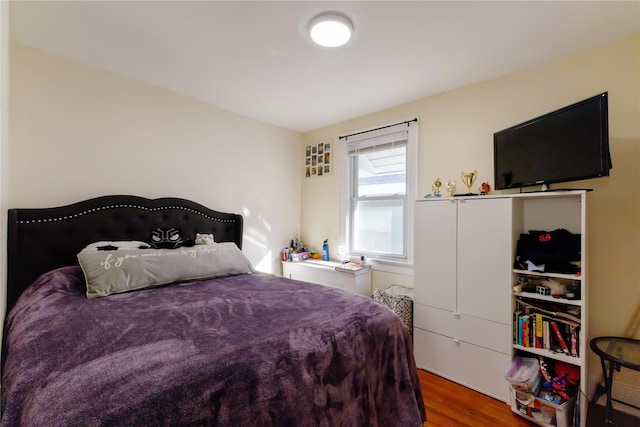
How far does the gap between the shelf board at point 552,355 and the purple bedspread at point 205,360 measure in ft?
2.92

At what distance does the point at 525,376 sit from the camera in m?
1.81

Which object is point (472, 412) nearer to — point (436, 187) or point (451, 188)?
point (451, 188)

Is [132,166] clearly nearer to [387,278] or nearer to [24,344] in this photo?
[24,344]

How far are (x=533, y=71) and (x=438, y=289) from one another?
6.06 feet

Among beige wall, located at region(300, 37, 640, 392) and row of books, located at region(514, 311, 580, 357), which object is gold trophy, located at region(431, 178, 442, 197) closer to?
beige wall, located at region(300, 37, 640, 392)

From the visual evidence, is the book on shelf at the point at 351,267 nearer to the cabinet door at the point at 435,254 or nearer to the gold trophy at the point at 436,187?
the cabinet door at the point at 435,254

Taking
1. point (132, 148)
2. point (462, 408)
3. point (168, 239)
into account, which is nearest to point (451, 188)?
point (462, 408)

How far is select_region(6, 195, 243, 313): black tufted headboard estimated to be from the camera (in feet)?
6.22

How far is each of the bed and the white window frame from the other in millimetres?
1286

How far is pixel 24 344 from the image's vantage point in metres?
1.09

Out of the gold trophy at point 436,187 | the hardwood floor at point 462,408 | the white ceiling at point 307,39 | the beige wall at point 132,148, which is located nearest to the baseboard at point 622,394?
the hardwood floor at point 462,408

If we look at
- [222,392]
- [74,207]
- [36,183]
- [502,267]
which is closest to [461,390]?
[502,267]

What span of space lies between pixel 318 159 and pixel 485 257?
229 centimetres

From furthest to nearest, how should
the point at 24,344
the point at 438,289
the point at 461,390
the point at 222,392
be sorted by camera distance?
the point at 438,289 → the point at 461,390 → the point at 24,344 → the point at 222,392
